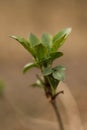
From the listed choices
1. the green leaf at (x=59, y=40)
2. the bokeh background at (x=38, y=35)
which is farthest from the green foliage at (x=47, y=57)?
the bokeh background at (x=38, y=35)

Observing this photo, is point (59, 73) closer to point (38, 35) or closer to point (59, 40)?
point (59, 40)

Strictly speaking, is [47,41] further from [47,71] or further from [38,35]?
[38,35]

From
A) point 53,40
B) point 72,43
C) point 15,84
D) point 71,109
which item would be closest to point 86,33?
point 72,43

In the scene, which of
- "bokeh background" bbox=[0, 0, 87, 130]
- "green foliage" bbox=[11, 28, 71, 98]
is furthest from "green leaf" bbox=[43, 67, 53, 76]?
"bokeh background" bbox=[0, 0, 87, 130]

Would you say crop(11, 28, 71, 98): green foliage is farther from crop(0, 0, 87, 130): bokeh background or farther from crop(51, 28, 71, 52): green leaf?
crop(0, 0, 87, 130): bokeh background

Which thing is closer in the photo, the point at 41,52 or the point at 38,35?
the point at 41,52

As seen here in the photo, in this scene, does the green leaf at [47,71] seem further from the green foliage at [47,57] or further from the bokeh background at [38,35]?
the bokeh background at [38,35]

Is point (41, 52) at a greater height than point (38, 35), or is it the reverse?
point (38, 35)

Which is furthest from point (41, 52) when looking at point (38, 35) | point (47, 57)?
point (38, 35)

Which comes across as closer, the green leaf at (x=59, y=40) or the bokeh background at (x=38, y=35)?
the green leaf at (x=59, y=40)

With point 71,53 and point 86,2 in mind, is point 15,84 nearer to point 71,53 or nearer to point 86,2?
point 71,53
